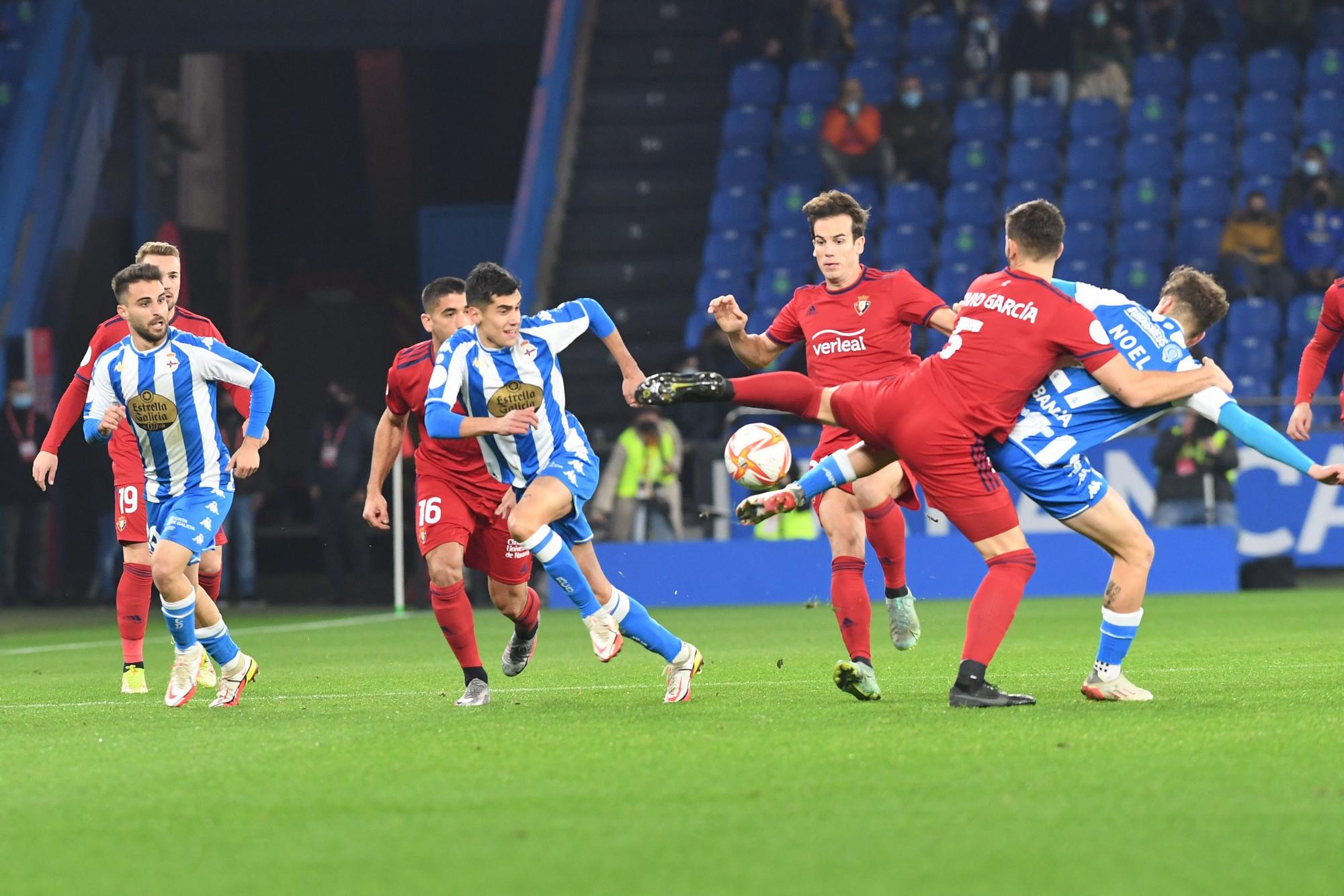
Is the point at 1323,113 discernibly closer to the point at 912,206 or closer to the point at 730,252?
the point at 912,206

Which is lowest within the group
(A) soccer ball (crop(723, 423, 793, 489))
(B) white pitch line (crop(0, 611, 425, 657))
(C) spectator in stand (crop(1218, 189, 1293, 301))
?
(B) white pitch line (crop(0, 611, 425, 657))

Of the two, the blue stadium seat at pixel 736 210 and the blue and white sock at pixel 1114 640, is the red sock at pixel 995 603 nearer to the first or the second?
the blue and white sock at pixel 1114 640

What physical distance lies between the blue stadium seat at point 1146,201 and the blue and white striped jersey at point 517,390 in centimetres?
1323

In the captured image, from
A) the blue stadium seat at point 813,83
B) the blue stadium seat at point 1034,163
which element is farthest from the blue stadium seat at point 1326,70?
the blue stadium seat at point 813,83

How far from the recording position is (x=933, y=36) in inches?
838

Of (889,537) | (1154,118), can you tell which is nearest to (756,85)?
(1154,118)

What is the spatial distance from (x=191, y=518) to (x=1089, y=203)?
13667 mm

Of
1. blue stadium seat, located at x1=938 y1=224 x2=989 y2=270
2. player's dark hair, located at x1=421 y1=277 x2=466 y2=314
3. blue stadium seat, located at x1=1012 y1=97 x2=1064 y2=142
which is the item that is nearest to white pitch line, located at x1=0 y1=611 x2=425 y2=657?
player's dark hair, located at x1=421 y1=277 x2=466 y2=314

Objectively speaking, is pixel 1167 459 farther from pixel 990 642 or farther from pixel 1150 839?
pixel 1150 839

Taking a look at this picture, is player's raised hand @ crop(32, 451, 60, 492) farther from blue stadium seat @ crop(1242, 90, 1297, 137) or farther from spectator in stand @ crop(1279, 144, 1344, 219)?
blue stadium seat @ crop(1242, 90, 1297, 137)

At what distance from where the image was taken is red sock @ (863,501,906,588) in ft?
26.9

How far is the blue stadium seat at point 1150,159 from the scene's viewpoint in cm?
1992

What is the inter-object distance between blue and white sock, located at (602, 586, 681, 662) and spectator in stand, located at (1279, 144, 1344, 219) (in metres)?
13.4

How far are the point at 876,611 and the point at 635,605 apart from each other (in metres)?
7.45
